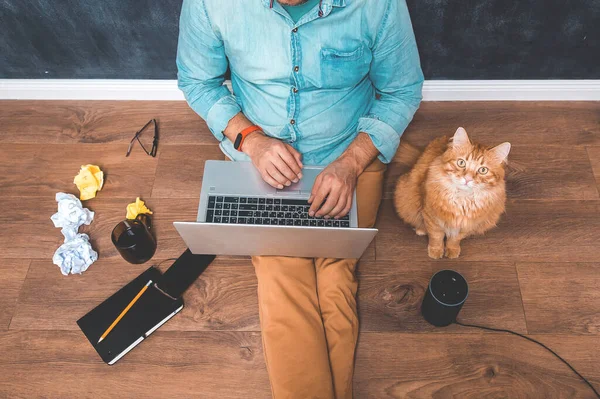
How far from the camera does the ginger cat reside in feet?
4.28

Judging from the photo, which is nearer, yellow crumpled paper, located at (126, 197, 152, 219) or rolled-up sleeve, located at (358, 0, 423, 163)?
rolled-up sleeve, located at (358, 0, 423, 163)

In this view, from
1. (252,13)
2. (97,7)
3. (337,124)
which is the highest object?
(252,13)

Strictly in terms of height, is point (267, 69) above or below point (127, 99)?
Answer: above

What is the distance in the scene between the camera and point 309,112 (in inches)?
53.6

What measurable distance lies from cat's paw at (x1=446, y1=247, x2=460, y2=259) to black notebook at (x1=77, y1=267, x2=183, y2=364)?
0.97 metres

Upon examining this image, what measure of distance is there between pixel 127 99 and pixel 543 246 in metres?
1.86

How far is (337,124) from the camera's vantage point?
4.57 feet

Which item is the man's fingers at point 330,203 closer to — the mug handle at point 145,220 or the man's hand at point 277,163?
the man's hand at point 277,163

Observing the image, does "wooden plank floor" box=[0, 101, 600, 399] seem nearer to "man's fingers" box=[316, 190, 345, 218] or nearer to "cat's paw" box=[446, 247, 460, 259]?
"cat's paw" box=[446, 247, 460, 259]

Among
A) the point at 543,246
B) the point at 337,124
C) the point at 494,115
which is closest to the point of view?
the point at 337,124

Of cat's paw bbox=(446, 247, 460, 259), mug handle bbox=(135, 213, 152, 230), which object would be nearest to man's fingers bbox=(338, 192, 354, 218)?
cat's paw bbox=(446, 247, 460, 259)

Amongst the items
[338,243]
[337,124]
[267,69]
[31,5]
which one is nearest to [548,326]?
[338,243]

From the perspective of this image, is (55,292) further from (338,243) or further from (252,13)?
(252,13)

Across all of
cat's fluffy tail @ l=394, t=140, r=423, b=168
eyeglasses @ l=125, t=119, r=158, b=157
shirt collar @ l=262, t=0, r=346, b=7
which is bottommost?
eyeglasses @ l=125, t=119, r=158, b=157
